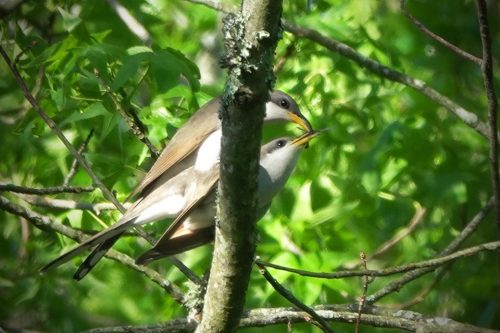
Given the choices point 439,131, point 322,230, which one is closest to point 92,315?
point 322,230

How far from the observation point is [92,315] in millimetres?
9266

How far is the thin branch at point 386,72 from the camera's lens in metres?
5.59

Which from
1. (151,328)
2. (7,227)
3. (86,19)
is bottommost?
(151,328)

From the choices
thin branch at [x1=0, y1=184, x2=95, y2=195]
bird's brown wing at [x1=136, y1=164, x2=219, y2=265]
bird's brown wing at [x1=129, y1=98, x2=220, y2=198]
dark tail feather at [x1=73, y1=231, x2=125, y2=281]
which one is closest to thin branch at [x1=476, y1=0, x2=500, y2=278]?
bird's brown wing at [x1=136, y1=164, x2=219, y2=265]

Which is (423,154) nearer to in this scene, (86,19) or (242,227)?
(86,19)

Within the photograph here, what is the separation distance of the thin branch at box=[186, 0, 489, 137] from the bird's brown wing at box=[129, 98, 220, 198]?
79 cm

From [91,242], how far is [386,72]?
2421mm

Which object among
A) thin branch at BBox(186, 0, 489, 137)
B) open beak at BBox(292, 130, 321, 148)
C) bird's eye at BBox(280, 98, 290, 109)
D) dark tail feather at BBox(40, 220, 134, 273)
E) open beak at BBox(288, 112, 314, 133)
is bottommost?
dark tail feather at BBox(40, 220, 134, 273)

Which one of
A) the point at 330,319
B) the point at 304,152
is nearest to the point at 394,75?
the point at 304,152

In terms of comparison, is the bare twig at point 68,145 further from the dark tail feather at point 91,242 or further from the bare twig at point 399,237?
the bare twig at point 399,237

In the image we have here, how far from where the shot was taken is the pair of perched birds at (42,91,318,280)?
14.9ft

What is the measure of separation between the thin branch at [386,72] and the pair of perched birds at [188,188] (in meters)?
0.94

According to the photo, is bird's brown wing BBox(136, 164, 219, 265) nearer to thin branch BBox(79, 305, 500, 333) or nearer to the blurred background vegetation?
thin branch BBox(79, 305, 500, 333)

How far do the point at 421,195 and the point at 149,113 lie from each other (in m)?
2.45
